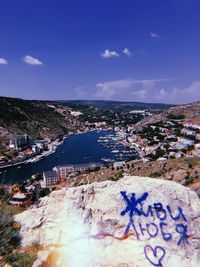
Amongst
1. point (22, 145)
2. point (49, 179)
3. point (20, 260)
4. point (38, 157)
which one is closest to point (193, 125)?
point (38, 157)

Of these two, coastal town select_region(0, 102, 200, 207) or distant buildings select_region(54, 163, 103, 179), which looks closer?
→ coastal town select_region(0, 102, 200, 207)

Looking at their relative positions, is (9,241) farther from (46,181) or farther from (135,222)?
(46,181)

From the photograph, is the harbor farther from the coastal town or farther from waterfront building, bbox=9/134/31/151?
waterfront building, bbox=9/134/31/151

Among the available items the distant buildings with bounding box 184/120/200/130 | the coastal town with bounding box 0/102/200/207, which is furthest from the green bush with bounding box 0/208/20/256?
the distant buildings with bounding box 184/120/200/130

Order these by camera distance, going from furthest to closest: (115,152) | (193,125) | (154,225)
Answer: (193,125), (115,152), (154,225)

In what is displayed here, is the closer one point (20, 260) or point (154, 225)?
point (20, 260)

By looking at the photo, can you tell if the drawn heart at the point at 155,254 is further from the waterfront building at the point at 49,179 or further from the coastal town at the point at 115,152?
the waterfront building at the point at 49,179

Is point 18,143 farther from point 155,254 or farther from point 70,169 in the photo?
point 155,254
